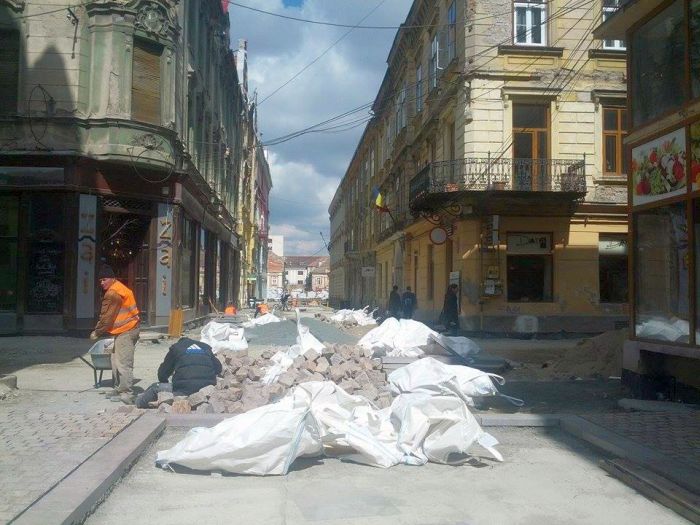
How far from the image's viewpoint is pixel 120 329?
29.5ft

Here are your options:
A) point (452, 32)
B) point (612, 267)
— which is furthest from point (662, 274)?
point (452, 32)

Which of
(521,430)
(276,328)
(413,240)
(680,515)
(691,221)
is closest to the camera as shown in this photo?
(680,515)

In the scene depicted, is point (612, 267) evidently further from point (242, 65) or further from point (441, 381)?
point (242, 65)

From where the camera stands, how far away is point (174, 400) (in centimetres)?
782

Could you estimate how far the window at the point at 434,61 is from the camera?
2423cm

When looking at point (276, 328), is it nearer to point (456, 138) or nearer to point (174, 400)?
point (456, 138)

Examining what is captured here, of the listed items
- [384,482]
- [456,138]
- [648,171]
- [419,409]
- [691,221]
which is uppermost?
→ [456,138]

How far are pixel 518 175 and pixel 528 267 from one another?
9.13ft

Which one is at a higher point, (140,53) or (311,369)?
(140,53)

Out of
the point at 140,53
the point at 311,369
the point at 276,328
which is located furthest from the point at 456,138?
the point at 311,369

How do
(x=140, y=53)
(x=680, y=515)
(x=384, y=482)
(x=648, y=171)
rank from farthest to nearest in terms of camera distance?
1. (x=140, y=53)
2. (x=648, y=171)
3. (x=384, y=482)
4. (x=680, y=515)

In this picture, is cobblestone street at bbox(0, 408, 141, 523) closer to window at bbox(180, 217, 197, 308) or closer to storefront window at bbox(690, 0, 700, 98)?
storefront window at bbox(690, 0, 700, 98)

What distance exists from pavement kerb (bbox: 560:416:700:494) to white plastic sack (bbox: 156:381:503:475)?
1.11 meters

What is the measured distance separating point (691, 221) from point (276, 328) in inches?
517
